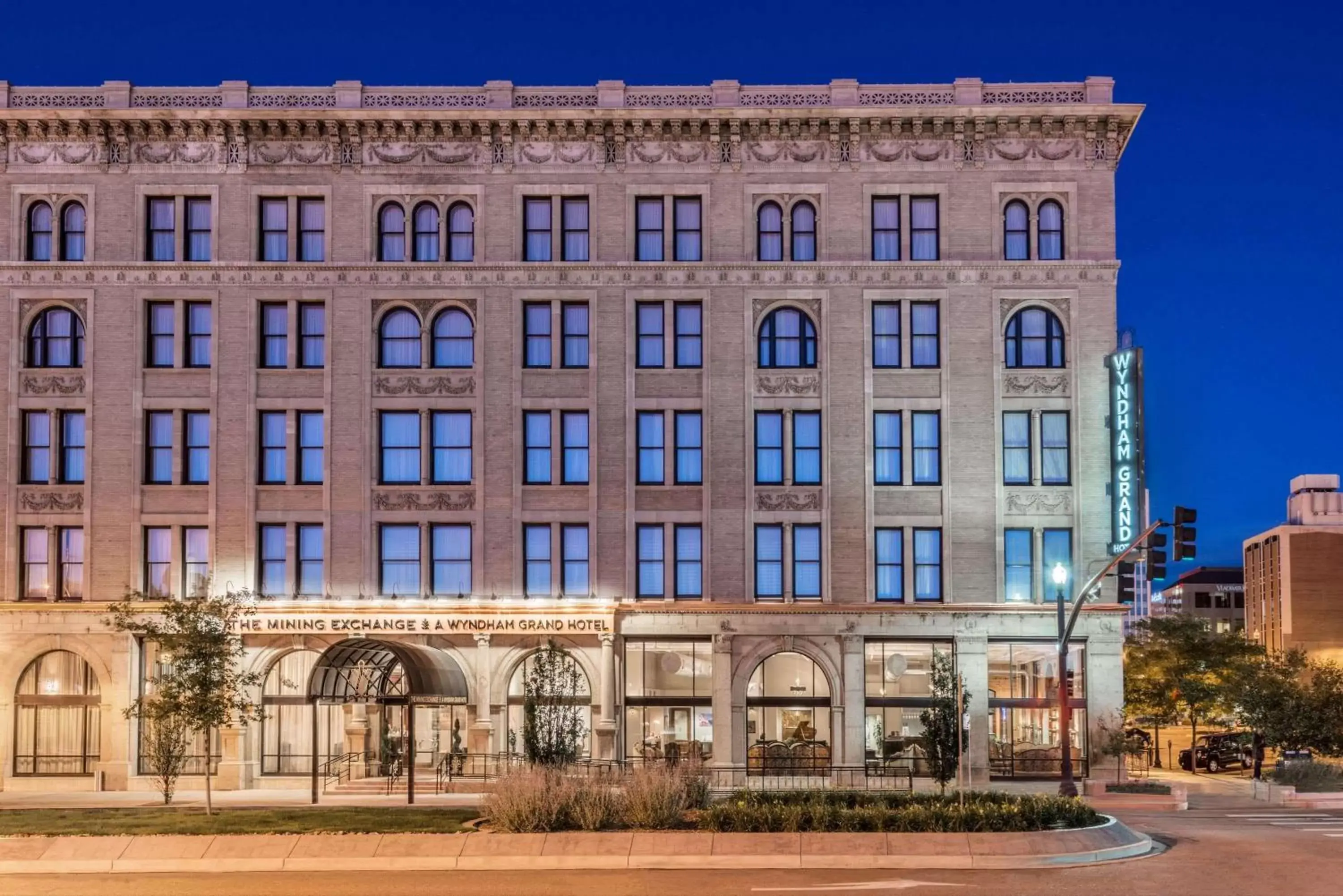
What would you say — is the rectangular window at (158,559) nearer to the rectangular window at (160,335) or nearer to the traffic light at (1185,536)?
the rectangular window at (160,335)

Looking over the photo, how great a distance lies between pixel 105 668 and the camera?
1721 inches

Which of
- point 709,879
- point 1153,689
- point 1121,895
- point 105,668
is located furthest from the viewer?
point 1153,689

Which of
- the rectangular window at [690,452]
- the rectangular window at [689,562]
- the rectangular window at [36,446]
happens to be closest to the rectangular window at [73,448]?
the rectangular window at [36,446]

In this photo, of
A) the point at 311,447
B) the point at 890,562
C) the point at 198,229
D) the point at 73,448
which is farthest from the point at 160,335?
the point at 890,562

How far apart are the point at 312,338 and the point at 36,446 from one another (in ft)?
30.9

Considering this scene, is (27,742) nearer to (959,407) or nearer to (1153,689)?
(959,407)

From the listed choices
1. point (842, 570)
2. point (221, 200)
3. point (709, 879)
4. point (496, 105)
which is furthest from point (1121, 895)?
point (221, 200)

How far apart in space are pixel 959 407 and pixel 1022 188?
7.37m

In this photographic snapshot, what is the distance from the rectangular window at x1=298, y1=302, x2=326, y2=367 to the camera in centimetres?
4512

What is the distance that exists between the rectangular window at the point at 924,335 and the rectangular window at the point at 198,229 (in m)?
22.8

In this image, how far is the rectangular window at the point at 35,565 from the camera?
146 ft

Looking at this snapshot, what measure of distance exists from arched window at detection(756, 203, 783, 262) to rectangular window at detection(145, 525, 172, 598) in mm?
20947

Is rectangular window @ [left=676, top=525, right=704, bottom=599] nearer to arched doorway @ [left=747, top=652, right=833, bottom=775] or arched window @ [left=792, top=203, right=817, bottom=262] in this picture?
arched doorway @ [left=747, top=652, right=833, bottom=775]

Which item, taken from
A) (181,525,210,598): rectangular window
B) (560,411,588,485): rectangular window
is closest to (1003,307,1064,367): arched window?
(560,411,588,485): rectangular window
